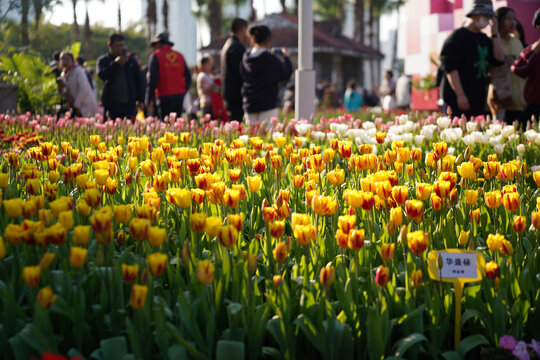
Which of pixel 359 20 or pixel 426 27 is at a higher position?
pixel 359 20

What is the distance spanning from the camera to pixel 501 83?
260 inches

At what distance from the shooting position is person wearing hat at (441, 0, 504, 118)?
6.07m

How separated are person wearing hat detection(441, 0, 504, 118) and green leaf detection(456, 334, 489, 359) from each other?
4.49m

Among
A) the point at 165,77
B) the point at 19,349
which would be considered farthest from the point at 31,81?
the point at 19,349

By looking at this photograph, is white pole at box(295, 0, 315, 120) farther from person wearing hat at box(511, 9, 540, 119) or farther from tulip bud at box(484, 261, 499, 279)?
tulip bud at box(484, 261, 499, 279)

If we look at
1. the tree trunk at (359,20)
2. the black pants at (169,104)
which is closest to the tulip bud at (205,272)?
the black pants at (169,104)

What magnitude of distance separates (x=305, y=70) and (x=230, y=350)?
6.74 metres

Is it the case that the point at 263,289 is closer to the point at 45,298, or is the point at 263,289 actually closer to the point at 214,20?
the point at 45,298

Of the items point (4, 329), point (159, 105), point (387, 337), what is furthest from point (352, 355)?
point (159, 105)

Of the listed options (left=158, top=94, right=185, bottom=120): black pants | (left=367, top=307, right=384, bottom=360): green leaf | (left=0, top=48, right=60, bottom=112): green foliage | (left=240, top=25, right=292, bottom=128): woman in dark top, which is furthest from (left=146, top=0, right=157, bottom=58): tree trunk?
(left=367, top=307, right=384, bottom=360): green leaf

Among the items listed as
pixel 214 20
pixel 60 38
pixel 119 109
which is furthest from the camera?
pixel 60 38

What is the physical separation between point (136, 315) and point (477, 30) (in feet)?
17.4

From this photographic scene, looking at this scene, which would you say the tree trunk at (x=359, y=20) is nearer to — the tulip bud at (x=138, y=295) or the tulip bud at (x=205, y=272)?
the tulip bud at (x=205, y=272)

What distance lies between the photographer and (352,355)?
1814mm
